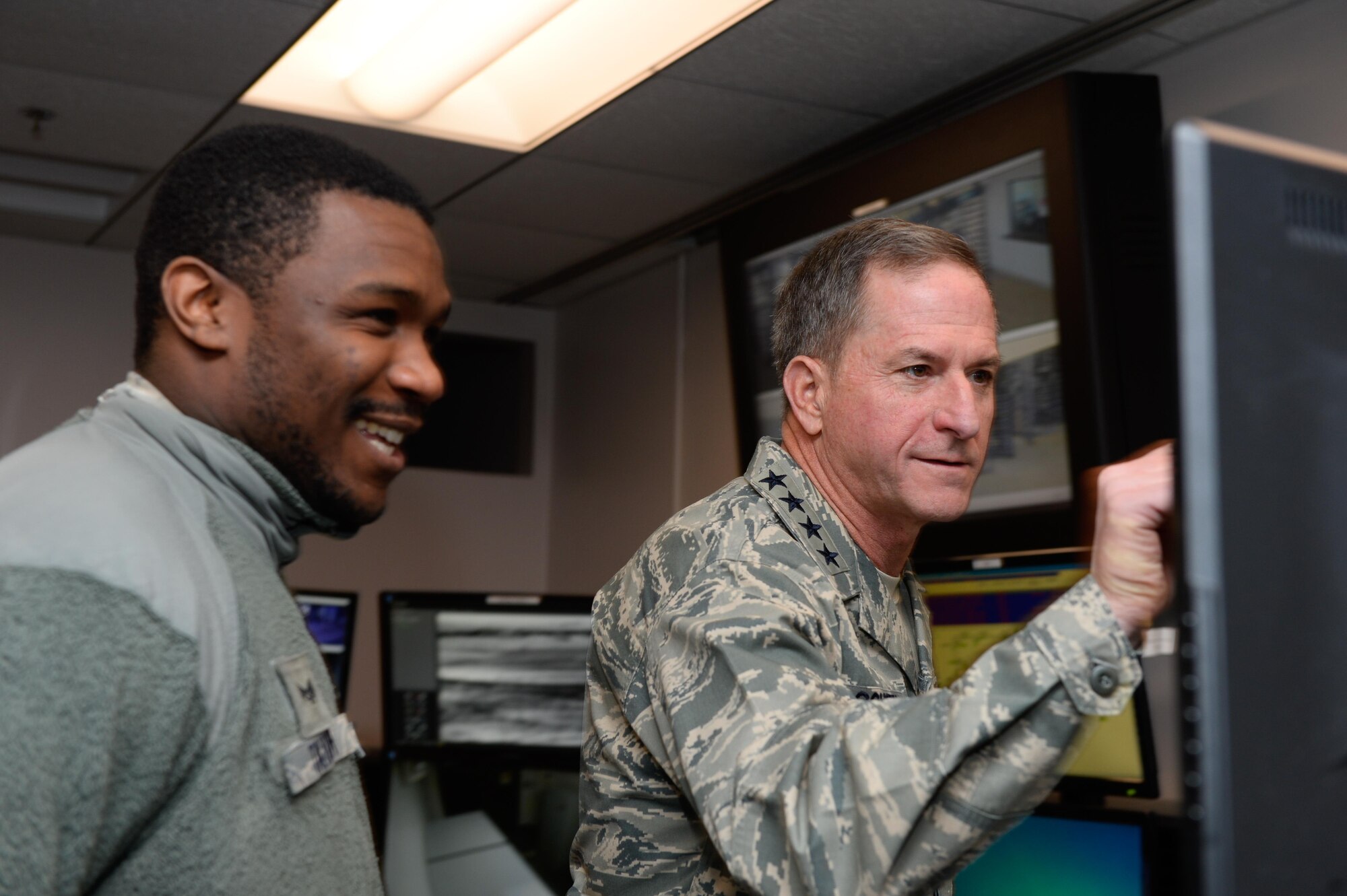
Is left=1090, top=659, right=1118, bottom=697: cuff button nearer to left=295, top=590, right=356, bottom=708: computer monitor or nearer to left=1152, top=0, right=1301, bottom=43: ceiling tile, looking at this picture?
left=1152, top=0, right=1301, bottom=43: ceiling tile

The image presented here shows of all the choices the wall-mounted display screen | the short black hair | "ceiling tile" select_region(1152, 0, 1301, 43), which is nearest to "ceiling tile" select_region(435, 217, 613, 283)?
the wall-mounted display screen

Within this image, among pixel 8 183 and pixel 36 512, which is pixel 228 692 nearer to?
pixel 36 512

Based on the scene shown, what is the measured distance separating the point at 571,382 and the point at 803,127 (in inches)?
82.6

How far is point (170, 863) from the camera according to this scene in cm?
76

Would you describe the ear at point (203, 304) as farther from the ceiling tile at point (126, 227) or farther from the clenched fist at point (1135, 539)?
the ceiling tile at point (126, 227)

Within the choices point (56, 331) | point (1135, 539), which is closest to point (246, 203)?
point (1135, 539)

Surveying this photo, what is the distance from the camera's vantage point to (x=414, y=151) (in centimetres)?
321

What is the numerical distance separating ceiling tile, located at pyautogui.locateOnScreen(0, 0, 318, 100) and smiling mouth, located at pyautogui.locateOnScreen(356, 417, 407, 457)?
1695 millimetres

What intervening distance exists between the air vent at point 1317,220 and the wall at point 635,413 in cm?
329

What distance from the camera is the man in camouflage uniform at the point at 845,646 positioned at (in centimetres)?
82

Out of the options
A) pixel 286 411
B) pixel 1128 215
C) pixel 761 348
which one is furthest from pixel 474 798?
pixel 286 411

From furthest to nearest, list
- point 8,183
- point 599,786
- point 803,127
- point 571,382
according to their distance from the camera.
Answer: point 571,382 → point 8,183 → point 803,127 → point 599,786

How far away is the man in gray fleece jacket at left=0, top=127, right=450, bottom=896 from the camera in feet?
2.31

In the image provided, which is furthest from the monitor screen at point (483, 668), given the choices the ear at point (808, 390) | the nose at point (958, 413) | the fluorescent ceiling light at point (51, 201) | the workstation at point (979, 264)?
the nose at point (958, 413)
